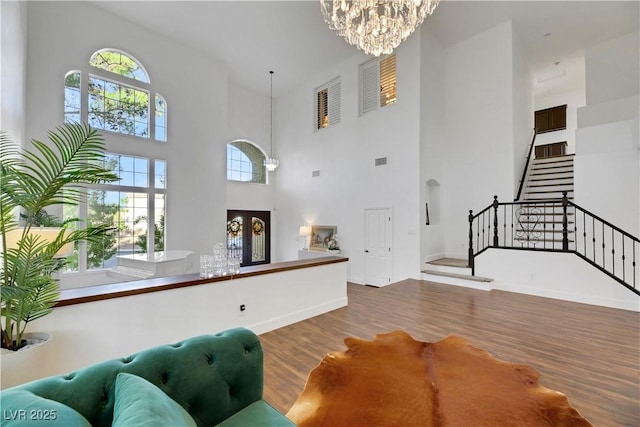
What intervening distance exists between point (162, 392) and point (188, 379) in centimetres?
27

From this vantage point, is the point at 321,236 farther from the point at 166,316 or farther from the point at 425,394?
the point at 425,394

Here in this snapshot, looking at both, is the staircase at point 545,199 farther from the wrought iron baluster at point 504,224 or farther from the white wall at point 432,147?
the white wall at point 432,147

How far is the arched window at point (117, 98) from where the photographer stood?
20.2 ft

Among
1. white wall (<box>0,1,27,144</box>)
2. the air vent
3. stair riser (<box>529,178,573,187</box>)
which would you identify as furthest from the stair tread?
white wall (<box>0,1,27,144</box>)

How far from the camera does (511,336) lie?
3.50 m

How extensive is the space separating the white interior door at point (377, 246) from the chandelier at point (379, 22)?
13.5 feet

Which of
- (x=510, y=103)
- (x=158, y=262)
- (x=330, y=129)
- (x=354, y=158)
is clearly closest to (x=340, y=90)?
(x=330, y=129)

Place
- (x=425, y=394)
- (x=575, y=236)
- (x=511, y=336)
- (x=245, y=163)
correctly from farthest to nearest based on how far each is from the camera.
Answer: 1. (x=245, y=163)
2. (x=575, y=236)
3. (x=511, y=336)
4. (x=425, y=394)

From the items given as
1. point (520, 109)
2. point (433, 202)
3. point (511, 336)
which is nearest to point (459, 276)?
point (433, 202)

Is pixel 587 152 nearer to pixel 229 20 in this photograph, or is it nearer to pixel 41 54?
pixel 229 20

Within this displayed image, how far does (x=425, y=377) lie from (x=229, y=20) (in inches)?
316

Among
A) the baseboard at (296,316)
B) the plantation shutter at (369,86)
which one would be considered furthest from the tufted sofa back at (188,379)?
the plantation shutter at (369,86)

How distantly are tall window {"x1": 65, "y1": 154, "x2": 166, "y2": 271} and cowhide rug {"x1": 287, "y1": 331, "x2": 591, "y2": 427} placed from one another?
6262mm

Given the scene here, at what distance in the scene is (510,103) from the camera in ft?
22.1
